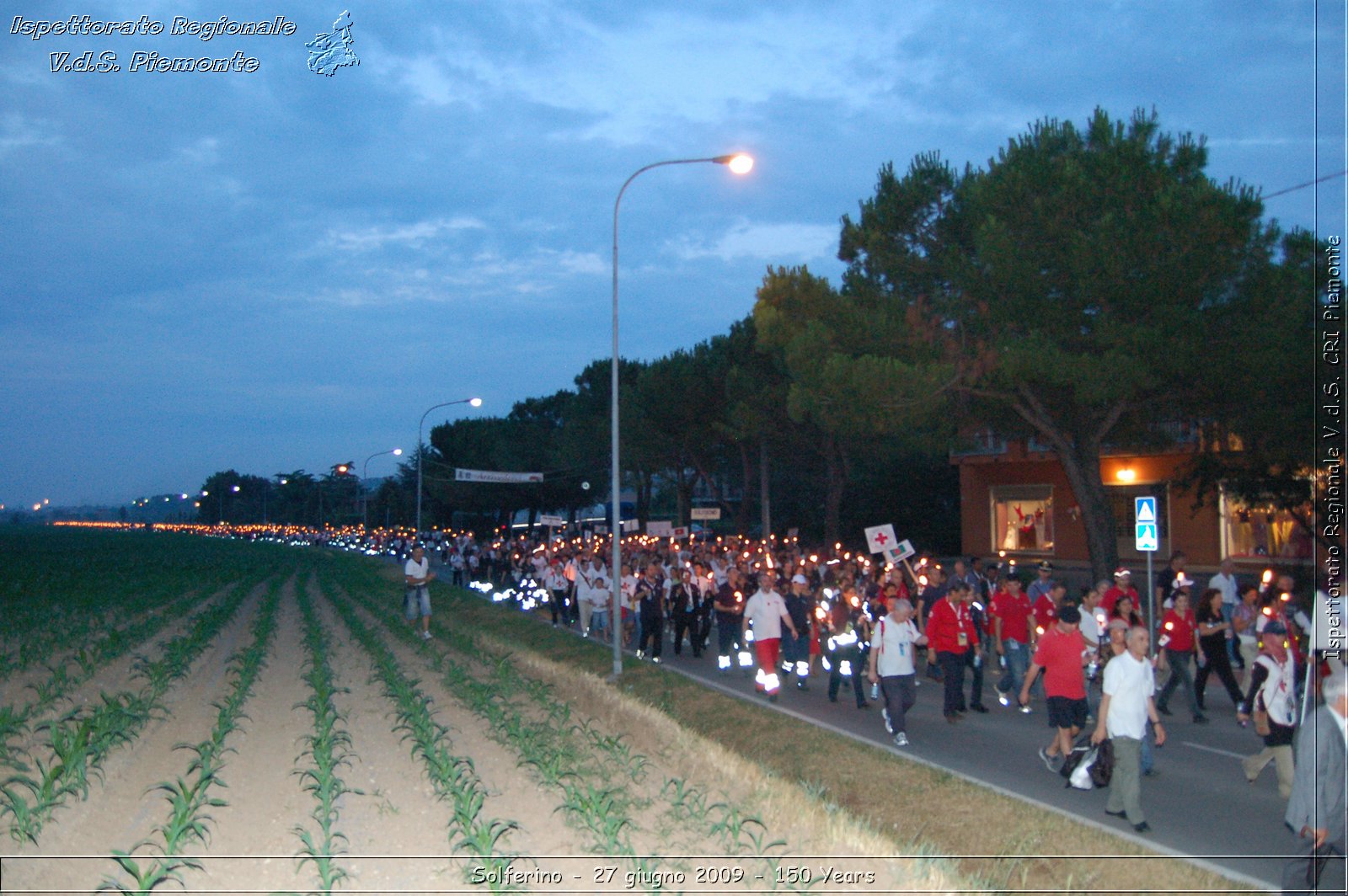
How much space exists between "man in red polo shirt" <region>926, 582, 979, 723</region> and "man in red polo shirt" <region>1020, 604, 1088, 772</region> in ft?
7.34

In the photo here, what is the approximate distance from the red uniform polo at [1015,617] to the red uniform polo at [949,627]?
1.64ft

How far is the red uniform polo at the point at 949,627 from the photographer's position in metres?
12.8

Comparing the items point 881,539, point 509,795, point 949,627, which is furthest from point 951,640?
point 881,539

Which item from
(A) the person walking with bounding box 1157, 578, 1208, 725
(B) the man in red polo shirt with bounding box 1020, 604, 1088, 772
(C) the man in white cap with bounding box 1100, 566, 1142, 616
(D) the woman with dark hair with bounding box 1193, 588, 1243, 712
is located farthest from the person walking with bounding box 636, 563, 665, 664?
(B) the man in red polo shirt with bounding box 1020, 604, 1088, 772

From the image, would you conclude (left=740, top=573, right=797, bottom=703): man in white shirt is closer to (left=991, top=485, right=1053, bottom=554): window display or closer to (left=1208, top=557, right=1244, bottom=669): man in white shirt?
(left=1208, top=557, right=1244, bottom=669): man in white shirt

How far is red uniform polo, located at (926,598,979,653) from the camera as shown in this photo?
12.8 m

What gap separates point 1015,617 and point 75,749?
32.4 feet

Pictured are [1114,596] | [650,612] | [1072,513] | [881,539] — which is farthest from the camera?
[1072,513]

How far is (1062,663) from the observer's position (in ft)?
33.7

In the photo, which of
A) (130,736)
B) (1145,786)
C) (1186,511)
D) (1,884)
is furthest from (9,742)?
(1186,511)

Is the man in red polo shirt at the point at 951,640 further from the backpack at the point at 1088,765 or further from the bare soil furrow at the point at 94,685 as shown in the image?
the bare soil furrow at the point at 94,685

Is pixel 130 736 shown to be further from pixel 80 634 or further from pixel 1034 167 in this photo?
pixel 1034 167

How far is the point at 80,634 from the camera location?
72.5 feet

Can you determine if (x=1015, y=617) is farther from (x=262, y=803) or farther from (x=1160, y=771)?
(x=262, y=803)
